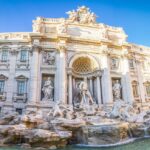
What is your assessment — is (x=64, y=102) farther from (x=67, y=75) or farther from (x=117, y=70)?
(x=117, y=70)

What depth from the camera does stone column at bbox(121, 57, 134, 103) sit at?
2141 cm

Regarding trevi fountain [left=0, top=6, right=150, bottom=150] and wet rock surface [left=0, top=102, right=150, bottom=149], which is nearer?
wet rock surface [left=0, top=102, right=150, bottom=149]

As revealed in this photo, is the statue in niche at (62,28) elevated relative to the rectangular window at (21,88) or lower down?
elevated

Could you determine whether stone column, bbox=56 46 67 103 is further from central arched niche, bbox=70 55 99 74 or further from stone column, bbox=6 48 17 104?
stone column, bbox=6 48 17 104

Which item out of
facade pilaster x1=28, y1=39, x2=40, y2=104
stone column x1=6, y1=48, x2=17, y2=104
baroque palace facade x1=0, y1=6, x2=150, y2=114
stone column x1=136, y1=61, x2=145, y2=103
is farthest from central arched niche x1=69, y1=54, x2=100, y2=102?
stone column x1=6, y1=48, x2=17, y2=104

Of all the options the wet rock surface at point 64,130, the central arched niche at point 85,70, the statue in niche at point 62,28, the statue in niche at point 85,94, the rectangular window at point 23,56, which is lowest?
the wet rock surface at point 64,130

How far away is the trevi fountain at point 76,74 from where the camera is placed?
17.3m

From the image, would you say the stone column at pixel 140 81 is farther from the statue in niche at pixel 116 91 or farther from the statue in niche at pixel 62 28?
the statue in niche at pixel 62 28

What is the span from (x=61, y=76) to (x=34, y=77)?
104 inches

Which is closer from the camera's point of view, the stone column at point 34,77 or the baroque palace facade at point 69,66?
the stone column at point 34,77

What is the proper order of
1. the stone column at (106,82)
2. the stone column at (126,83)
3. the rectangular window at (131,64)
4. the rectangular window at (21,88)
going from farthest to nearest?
the rectangular window at (131,64), the stone column at (126,83), the stone column at (106,82), the rectangular window at (21,88)

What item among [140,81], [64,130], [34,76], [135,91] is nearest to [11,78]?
[34,76]

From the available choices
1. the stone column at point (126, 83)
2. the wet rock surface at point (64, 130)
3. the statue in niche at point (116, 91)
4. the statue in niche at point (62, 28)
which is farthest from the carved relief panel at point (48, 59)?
the stone column at point (126, 83)

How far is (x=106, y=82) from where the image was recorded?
20984 mm
